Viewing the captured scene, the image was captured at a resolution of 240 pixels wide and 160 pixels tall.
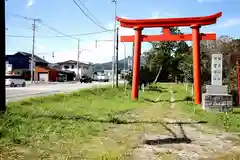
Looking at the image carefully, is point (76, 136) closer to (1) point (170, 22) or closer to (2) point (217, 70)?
(2) point (217, 70)

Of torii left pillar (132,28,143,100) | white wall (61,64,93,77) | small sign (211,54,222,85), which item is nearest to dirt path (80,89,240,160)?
small sign (211,54,222,85)

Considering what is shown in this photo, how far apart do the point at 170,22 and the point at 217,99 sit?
293 inches

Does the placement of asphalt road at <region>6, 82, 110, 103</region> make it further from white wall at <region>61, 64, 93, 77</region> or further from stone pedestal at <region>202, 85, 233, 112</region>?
white wall at <region>61, 64, 93, 77</region>

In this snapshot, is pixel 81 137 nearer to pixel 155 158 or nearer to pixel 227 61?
pixel 155 158

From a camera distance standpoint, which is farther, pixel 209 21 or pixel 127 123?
pixel 209 21

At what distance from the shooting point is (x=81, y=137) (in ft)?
23.6

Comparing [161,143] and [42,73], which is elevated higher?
[42,73]

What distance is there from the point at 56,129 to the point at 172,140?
117 inches

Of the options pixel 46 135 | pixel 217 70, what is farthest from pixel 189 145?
pixel 217 70

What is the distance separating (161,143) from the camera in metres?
6.88

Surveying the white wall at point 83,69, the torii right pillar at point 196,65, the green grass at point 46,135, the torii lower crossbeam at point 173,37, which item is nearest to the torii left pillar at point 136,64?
the torii lower crossbeam at point 173,37

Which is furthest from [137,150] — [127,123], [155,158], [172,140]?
[127,123]

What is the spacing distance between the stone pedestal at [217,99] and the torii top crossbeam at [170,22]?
6.19 metres

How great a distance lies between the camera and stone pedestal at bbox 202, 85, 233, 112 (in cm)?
1340
